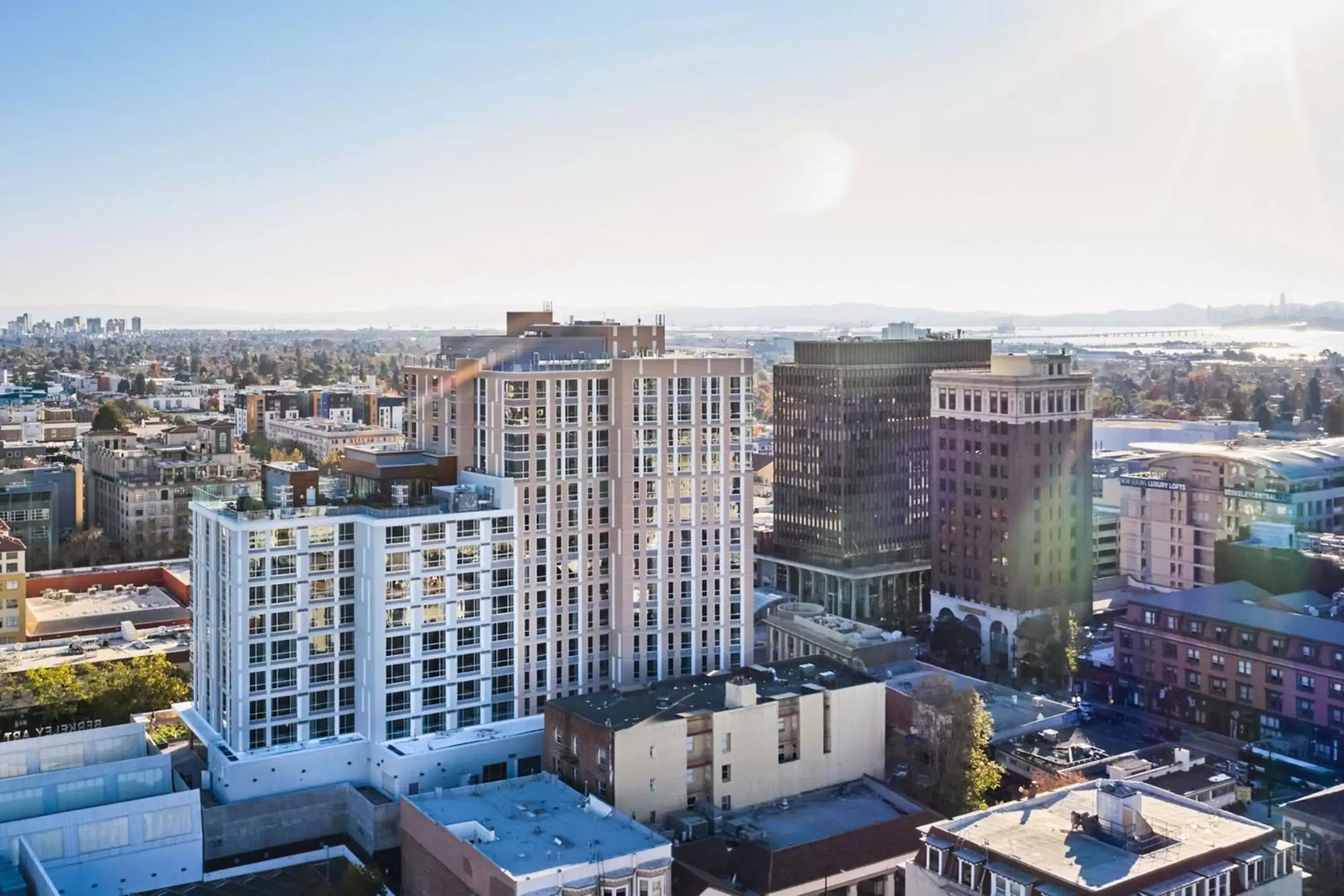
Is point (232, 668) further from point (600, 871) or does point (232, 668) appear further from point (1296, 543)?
point (1296, 543)

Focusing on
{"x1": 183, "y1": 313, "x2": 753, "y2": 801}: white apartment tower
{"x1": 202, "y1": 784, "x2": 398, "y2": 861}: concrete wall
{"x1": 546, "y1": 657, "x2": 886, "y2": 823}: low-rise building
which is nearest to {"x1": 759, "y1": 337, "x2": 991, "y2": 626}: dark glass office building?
{"x1": 183, "y1": 313, "x2": 753, "y2": 801}: white apartment tower

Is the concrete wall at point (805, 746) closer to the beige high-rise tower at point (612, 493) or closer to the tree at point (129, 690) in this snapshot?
the beige high-rise tower at point (612, 493)

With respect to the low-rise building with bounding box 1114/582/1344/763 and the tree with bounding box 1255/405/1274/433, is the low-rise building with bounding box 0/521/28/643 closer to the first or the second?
the low-rise building with bounding box 1114/582/1344/763

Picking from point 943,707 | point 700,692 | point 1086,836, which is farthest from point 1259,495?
point 1086,836

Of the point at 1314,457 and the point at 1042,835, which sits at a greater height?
the point at 1314,457

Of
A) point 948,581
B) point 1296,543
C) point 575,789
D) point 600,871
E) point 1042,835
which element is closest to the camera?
point 1042,835

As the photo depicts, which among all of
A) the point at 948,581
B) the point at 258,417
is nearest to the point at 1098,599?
the point at 948,581

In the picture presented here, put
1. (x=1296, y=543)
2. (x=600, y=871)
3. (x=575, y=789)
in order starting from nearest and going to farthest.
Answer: (x=600, y=871) < (x=575, y=789) < (x=1296, y=543)
